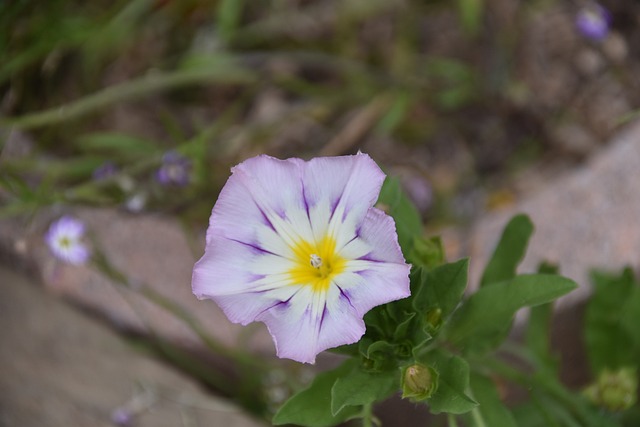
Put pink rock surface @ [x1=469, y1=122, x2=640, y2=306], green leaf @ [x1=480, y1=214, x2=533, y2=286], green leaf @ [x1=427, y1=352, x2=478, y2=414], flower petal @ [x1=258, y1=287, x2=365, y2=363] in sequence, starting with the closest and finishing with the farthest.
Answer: flower petal @ [x1=258, y1=287, x2=365, y2=363] → green leaf @ [x1=427, y1=352, x2=478, y2=414] → green leaf @ [x1=480, y1=214, x2=533, y2=286] → pink rock surface @ [x1=469, y1=122, x2=640, y2=306]

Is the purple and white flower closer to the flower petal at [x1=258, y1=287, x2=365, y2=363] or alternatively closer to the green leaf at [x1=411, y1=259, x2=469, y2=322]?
the flower petal at [x1=258, y1=287, x2=365, y2=363]

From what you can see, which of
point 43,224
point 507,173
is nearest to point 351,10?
point 507,173

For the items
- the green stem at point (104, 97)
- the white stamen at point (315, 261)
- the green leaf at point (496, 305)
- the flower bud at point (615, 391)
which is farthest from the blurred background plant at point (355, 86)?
the white stamen at point (315, 261)

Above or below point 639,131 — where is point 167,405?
below

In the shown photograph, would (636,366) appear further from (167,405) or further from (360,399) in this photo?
(167,405)

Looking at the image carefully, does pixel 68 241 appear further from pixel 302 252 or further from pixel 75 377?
pixel 302 252

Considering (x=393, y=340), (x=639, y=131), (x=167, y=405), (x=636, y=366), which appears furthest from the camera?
(x=639, y=131)

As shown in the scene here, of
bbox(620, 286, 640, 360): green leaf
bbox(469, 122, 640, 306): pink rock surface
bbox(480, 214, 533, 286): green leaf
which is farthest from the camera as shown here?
bbox(469, 122, 640, 306): pink rock surface

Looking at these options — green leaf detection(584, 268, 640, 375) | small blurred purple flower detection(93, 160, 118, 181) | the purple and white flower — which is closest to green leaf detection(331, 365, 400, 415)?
the purple and white flower
